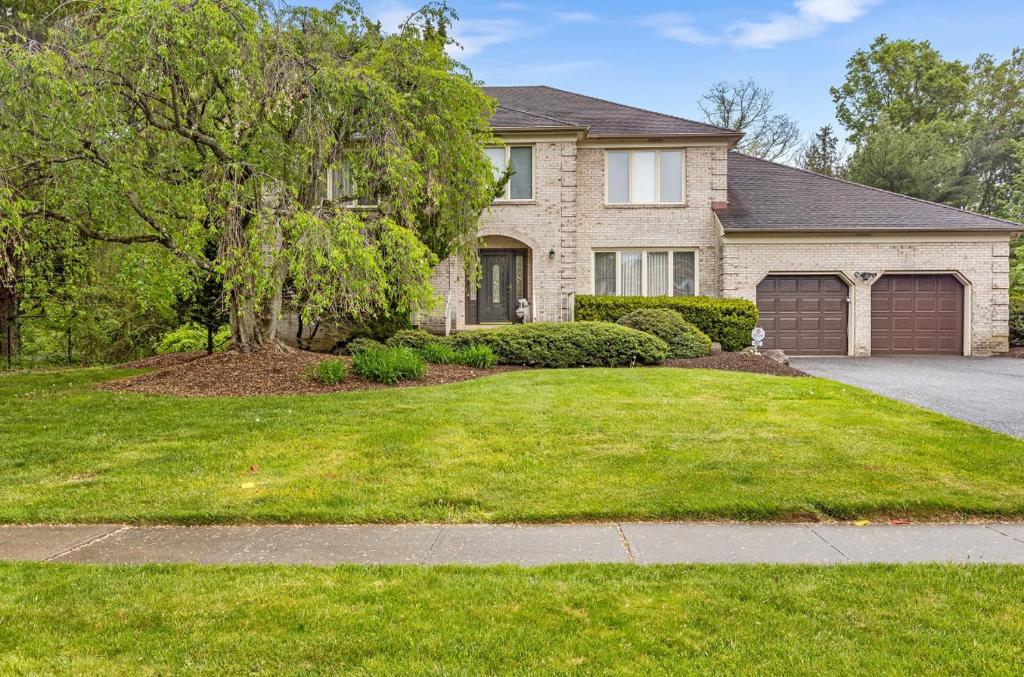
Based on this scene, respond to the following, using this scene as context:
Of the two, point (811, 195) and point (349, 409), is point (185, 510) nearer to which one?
point (349, 409)

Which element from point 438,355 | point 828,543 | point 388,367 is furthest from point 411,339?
point 828,543

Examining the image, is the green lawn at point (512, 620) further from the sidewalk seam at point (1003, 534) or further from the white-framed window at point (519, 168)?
the white-framed window at point (519, 168)

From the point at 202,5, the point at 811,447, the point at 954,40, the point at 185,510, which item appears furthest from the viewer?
the point at 954,40

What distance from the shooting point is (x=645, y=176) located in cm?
1814

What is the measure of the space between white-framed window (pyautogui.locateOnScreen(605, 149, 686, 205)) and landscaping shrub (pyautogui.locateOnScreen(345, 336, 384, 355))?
8.14m

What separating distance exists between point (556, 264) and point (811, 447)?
11823 mm

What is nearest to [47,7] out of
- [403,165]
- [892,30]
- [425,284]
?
[403,165]

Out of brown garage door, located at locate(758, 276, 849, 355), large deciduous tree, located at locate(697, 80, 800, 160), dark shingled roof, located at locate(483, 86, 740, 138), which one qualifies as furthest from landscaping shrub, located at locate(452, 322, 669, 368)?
large deciduous tree, located at locate(697, 80, 800, 160)

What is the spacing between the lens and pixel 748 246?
17328mm

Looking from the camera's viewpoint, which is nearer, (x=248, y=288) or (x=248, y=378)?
(x=248, y=288)

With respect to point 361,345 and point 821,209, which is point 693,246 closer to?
point 821,209

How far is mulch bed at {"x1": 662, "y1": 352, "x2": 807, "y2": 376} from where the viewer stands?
1230 centimetres

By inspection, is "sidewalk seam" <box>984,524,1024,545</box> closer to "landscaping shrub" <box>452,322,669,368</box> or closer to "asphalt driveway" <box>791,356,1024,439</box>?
"asphalt driveway" <box>791,356,1024,439</box>

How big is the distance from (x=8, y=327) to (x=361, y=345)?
31.4ft
